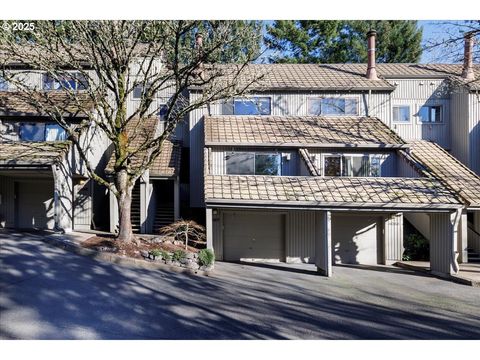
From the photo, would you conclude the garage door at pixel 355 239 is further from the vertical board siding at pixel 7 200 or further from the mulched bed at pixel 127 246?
the vertical board siding at pixel 7 200

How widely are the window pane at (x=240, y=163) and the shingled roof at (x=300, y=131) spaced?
25.6 inches

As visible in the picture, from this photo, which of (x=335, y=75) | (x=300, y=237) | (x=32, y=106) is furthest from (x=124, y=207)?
(x=335, y=75)

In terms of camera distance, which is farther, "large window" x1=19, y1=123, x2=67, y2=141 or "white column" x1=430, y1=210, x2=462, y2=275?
"large window" x1=19, y1=123, x2=67, y2=141

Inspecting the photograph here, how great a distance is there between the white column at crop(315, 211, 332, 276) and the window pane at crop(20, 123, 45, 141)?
40.2ft

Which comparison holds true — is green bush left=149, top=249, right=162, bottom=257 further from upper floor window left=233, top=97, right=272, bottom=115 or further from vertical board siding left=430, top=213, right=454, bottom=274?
vertical board siding left=430, top=213, right=454, bottom=274

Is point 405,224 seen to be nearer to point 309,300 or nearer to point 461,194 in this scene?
point 461,194

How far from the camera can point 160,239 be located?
12.7m

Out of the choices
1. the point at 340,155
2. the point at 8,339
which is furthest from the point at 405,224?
the point at 8,339

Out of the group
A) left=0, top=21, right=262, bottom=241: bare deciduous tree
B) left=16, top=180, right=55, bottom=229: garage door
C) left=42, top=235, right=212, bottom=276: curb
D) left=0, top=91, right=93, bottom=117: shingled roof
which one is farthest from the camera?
left=16, top=180, right=55, bottom=229: garage door

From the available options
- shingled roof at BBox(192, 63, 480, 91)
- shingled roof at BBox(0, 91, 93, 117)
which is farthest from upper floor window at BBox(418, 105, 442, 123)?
shingled roof at BBox(0, 91, 93, 117)

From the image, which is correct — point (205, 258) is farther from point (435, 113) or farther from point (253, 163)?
point (435, 113)

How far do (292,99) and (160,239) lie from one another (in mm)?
9375

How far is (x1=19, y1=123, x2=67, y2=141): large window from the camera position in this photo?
15.4 m

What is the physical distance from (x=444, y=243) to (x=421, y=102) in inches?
380
